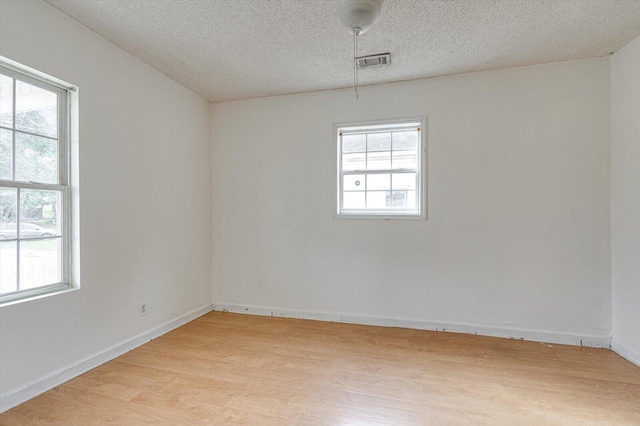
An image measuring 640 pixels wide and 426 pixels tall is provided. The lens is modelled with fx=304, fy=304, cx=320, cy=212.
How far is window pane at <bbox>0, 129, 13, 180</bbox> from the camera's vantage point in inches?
77.4

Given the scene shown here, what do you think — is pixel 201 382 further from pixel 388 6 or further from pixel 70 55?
pixel 388 6

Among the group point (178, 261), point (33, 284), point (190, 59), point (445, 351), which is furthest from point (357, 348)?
point (190, 59)

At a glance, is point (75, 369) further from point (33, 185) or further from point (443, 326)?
point (443, 326)

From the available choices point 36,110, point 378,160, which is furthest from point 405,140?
point 36,110

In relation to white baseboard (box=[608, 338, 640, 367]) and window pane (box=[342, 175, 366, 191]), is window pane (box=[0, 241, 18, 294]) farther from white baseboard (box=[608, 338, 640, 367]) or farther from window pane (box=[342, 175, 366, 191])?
white baseboard (box=[608, 338, 640, 367])

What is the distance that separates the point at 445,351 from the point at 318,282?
1.50m

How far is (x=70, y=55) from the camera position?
2.28 m

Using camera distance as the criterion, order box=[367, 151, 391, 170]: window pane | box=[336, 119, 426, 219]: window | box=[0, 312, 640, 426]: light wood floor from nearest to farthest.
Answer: box=[0, 312, 640, 426]: light wood floor
box=[336, 119, 426, 219]: window
box=[367, 151, 391, 170]: window pane

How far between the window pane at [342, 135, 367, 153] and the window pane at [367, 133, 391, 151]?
6 centimetres

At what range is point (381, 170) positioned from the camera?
346 centimetres

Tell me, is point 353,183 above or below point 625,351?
above

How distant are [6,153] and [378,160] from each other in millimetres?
3123

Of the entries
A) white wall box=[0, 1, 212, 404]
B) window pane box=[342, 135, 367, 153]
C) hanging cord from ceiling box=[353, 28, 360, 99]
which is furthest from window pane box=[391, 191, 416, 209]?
white wall box=[0, 1, 212, 404]

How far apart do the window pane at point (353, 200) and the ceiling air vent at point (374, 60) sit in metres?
1.36
